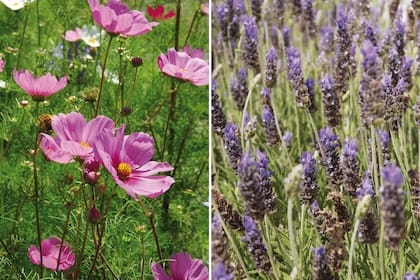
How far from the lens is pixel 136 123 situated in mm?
1318

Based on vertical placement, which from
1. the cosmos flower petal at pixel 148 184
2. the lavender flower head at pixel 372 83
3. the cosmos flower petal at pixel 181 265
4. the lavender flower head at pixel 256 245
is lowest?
the cosmos flower petal at pixel 181 265

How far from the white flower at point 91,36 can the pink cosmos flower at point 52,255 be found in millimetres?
573

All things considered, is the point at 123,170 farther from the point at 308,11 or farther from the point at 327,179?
the point at 308,11

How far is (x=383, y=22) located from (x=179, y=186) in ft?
2.77

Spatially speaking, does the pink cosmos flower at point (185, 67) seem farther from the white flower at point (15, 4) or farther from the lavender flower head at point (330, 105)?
the white flower at point (15, 4)

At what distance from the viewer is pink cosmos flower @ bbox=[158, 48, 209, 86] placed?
1.00 meters

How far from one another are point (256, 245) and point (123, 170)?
0.18m

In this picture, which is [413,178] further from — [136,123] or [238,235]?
[136,123]

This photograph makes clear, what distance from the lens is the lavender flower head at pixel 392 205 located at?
564mm

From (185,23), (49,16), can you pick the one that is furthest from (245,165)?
(49,16)

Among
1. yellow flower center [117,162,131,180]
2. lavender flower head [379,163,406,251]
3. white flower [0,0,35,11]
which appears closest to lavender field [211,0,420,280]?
lavender flower head [379,163,406,251]

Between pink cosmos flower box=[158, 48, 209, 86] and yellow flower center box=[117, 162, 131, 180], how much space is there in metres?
0.23

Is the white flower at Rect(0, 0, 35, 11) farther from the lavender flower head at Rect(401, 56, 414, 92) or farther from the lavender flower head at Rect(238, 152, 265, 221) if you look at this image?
the lavender flower head at Rect(238, 152, 265, 221)

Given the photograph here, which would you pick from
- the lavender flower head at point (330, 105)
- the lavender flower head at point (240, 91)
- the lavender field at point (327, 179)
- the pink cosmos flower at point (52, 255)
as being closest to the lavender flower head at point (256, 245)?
the lavender field at point (327, 179)
